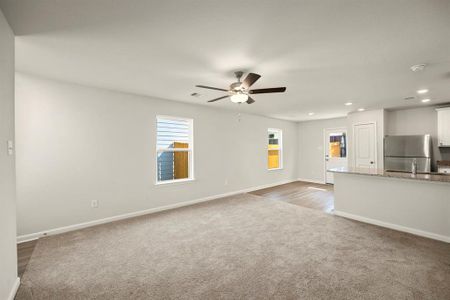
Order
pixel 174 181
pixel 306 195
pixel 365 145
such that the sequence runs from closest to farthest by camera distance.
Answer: pixel 174 181, pixel 306 195, pixel 365 145

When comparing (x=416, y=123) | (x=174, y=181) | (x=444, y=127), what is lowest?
(x=174, y=181)

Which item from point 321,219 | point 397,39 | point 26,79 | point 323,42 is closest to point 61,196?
point 26,79

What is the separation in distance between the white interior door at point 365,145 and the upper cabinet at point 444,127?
49.1 inches

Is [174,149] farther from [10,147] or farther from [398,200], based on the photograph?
[398,200]

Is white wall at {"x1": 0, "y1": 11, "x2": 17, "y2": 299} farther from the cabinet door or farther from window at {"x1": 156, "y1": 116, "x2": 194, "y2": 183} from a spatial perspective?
the cabinet door

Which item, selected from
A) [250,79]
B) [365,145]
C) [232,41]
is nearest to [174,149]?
[250,79]

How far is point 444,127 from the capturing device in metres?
4.72

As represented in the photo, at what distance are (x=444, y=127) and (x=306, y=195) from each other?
3.51m

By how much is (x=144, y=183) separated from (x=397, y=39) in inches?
173

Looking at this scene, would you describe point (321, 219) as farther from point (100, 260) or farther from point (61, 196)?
point (61, 196)

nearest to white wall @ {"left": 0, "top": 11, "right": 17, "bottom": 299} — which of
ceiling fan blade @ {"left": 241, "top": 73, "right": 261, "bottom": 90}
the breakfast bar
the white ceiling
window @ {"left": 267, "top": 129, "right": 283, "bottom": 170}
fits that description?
the white ceiling

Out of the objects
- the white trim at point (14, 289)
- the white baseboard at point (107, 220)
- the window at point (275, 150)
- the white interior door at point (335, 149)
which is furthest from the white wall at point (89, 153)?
the white interior door at point (335, 149)

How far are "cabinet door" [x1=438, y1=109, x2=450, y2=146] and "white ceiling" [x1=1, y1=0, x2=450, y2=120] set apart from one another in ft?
6.12

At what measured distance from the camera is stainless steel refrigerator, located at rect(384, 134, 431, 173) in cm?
488
